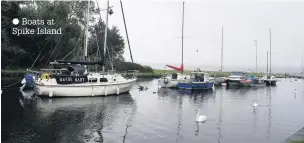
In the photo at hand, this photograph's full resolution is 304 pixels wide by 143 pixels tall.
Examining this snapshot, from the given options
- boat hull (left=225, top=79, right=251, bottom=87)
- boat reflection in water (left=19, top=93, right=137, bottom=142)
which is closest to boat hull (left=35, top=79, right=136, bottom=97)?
boat reflection in water (left=19, top=93, right=137, bottom=142)

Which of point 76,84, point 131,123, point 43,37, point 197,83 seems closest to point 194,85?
point 197,83

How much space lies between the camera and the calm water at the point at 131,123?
16.4m

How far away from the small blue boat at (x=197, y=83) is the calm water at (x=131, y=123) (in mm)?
16978

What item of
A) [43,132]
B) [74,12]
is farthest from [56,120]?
[74,12]

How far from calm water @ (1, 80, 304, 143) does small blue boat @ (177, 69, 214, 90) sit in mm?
16978

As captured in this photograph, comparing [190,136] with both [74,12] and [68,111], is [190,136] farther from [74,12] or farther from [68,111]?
[74,12]

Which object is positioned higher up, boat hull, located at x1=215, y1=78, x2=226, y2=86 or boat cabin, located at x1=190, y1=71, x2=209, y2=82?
boat cabin, located at x1=190, y1=71, x2=209, y2=82

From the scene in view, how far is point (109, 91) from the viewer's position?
3456cm

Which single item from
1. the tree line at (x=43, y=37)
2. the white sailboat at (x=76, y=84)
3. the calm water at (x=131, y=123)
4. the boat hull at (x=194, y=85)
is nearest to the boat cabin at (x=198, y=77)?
the boat hull at (x=194, y=85)

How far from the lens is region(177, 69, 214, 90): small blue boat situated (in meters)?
47.0

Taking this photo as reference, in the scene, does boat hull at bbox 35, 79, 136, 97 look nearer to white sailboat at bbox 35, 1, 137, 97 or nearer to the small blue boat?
white sailboat at bbox 35, 1, 137, 97

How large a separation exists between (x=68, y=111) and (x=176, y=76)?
28921mm

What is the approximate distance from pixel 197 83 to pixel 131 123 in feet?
93.1

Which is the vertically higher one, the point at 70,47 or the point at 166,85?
the point at 70,47
